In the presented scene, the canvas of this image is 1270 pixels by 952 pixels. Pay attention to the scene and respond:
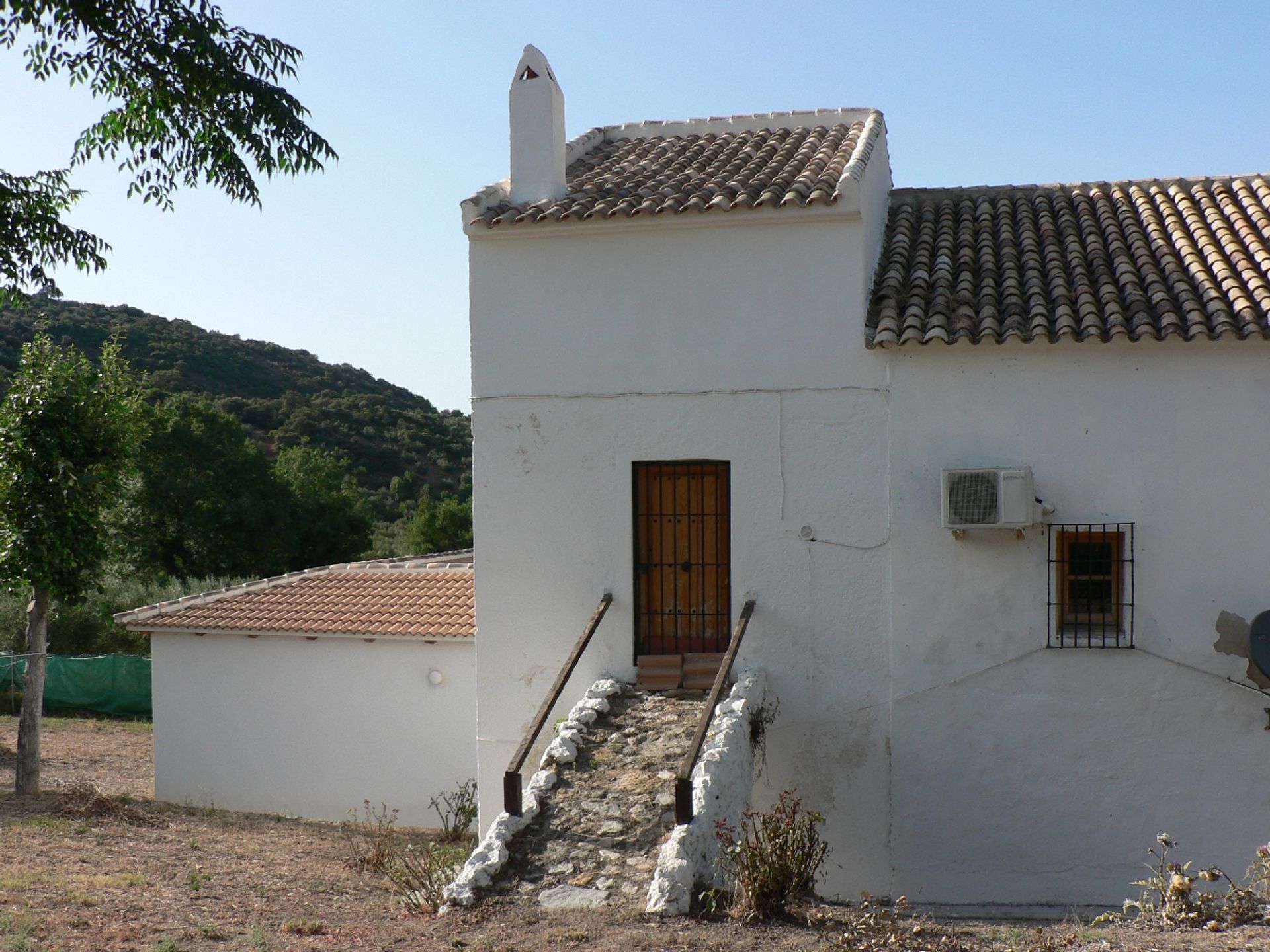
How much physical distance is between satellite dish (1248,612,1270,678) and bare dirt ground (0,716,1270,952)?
10.1 feet

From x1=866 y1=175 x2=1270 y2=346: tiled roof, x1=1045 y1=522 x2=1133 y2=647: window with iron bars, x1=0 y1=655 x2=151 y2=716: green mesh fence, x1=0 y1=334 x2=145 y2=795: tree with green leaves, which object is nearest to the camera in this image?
x1=866 y1=175 x2=1270 y2=346: tiled roof

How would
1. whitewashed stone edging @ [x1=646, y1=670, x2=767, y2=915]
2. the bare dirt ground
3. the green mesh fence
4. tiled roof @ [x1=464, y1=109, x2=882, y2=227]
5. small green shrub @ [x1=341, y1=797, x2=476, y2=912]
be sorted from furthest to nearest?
the green mesh fence → tiled roof @ [x1=464, y1=109, x2=882, y2=227] → small green shrub @ [x1=341, y1=797, x2=476, y2=912] → whitewashed stone edging @ [x1=646, y1=670, x2=767, y2=915] → the bare dirt ground

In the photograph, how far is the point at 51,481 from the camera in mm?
13914

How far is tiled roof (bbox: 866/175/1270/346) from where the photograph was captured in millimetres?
9258

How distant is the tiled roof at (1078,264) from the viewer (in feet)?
30.4

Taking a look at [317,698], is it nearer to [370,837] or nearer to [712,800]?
[370,837]

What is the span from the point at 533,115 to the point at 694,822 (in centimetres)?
698

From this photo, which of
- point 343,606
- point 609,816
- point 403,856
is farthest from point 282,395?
point 609,816

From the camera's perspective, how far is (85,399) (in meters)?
14.3

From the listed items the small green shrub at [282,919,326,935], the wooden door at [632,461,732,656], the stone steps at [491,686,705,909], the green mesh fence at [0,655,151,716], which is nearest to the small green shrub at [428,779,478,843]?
the wooden door at [632,461,732,656]

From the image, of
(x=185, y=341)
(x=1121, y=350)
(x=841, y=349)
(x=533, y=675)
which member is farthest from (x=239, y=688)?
(x=185, y=341)

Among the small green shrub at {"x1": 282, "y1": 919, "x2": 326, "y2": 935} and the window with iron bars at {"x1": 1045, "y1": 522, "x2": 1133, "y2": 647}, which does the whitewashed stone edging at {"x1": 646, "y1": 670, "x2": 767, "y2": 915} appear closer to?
the small green shrub at {"x1": 282, "y1": 919, "x2": 326, "y2": 935}

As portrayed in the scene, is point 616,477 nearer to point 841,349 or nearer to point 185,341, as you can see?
point 841,349

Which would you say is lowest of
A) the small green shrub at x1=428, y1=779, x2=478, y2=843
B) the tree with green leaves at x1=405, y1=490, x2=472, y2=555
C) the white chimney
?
the small green shrub at x1=428, y1=779, x2=478, y2=843
